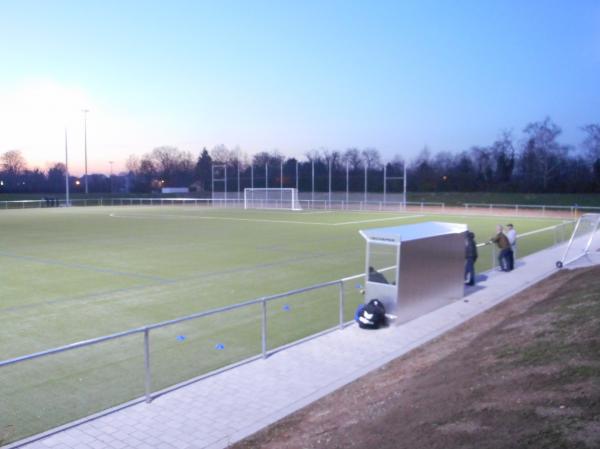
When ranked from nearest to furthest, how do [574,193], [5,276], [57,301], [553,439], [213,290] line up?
[553,439] → [57,301] → [213,290] → [5,276] → [574,193]

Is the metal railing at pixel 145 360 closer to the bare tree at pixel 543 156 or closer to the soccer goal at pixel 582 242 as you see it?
the soccer goal at pixel 582 242

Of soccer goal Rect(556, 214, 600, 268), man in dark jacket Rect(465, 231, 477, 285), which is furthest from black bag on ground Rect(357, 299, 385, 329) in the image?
soccer goal Rect(556, 214, 600, 268)

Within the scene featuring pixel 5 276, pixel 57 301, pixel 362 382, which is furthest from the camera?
pixel 5 276

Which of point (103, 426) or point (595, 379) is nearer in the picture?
point (595, 379)

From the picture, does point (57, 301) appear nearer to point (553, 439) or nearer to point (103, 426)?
point (103, 426)

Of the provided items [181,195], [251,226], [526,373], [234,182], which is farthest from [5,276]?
[181,195]

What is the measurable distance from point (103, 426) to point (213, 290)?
8.15m

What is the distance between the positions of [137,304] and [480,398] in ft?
29.9

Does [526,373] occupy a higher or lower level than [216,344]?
higher

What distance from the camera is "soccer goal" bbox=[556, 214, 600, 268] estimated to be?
17.3 m

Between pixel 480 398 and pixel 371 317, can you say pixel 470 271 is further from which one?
pixel 480 398

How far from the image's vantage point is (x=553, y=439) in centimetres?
405

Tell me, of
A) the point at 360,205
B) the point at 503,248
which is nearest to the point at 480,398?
the point at 503,248

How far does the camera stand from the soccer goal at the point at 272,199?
60312 mm
